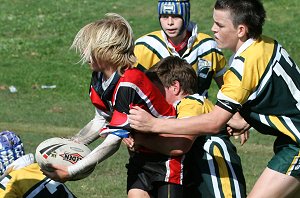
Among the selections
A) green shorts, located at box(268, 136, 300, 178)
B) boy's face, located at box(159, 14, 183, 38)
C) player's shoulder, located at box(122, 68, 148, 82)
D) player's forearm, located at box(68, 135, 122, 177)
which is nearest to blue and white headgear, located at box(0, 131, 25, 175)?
player's forearm, located at box(68, 135, 122, 177)

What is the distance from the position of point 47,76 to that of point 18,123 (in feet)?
14.4

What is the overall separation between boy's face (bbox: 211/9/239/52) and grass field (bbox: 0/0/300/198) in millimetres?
3255

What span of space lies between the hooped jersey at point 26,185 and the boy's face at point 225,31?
1.73 meters

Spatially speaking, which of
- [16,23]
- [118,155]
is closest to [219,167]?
[118,155]

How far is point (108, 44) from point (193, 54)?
2.03 meters

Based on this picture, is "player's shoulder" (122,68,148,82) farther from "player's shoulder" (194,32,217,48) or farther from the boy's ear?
"player's shoulder" (194,32,217,48)

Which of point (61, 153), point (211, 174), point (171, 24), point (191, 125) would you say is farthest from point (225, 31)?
point (171, 24)

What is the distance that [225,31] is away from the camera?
20.2 ft

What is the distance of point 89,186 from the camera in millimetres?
9391

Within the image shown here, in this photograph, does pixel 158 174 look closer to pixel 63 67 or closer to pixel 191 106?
pixel 191 106

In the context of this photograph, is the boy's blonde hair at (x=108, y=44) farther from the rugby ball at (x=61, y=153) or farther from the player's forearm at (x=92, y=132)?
the player's forearm at (x=92, y=132)

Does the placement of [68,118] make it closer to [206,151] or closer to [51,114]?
[51,114]

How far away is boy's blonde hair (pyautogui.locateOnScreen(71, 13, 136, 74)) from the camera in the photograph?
6.00 m

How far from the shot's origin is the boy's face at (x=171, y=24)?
26.0ft
